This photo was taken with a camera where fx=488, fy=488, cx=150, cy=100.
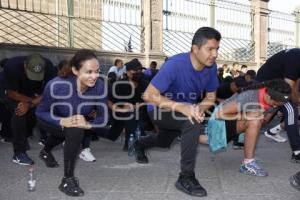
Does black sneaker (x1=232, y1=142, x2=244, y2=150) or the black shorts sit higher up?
the black shorts

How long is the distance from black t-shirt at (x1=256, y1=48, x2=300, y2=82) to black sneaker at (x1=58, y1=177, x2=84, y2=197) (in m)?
2.75

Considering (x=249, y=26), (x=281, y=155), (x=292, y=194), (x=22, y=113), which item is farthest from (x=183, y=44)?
(x=292, y=194)

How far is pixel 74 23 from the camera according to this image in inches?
504

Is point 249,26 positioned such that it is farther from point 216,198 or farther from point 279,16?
point 216,198

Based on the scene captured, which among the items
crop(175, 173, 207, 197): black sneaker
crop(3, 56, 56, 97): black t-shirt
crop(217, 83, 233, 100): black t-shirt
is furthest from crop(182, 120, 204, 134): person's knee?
crop(217, 83, 233, 100): black t-shirt

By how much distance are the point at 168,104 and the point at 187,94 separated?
0.35 metres

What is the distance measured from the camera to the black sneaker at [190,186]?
173 inches

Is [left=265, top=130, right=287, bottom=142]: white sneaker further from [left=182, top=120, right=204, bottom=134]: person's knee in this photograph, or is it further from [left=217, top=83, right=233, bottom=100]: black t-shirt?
[left=182, top=120, right=204, bottom=134]: person's knee

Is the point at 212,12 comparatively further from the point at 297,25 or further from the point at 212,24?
the point at 297,25

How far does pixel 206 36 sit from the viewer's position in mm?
4594

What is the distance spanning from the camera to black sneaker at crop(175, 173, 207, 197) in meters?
4.39

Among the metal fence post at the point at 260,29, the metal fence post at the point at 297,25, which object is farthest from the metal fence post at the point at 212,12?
the metal fence post at the point at 297,25

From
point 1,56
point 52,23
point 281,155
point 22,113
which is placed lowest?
point 281,155

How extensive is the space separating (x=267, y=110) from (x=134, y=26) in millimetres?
9062
